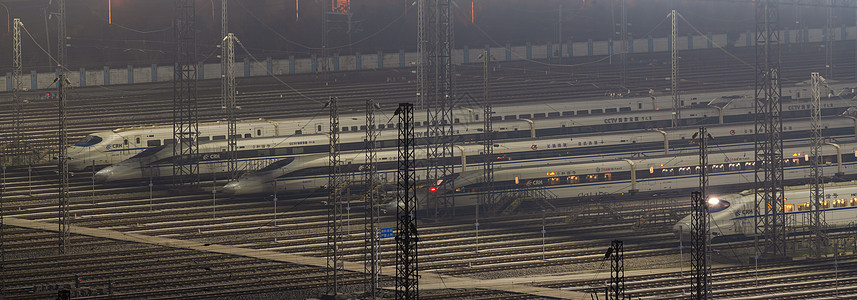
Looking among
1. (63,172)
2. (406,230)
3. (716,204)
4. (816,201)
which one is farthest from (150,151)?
(816,201)

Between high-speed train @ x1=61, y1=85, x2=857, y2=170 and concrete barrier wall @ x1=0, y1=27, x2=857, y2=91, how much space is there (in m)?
19.1

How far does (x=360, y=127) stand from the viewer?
285 ft

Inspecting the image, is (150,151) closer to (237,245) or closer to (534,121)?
(237,245)

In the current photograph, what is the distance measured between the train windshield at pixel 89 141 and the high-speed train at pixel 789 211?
3781 cm

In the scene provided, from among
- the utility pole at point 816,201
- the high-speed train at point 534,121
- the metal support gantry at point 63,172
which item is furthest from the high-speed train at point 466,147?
the utility pole at point 816,201

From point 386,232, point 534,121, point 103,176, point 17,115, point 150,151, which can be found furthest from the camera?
point 534,121

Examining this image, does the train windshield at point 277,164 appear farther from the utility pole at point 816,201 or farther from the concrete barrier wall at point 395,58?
the utility pole at point 816,201

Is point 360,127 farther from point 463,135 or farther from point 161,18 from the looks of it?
point 161,18

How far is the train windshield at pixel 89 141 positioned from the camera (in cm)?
7894

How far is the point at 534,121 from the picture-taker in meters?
89.8

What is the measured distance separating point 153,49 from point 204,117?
16391mm

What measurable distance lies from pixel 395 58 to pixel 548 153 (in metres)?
31.5

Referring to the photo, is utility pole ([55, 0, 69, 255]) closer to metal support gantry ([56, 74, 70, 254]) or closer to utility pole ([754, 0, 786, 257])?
metal support gantry ([56, 74, 70, 254])

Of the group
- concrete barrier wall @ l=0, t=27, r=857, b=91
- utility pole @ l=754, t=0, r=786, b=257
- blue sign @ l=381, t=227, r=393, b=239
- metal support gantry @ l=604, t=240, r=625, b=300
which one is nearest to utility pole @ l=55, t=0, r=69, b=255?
blue sign @ l=381, t=227, r=393, b=239
